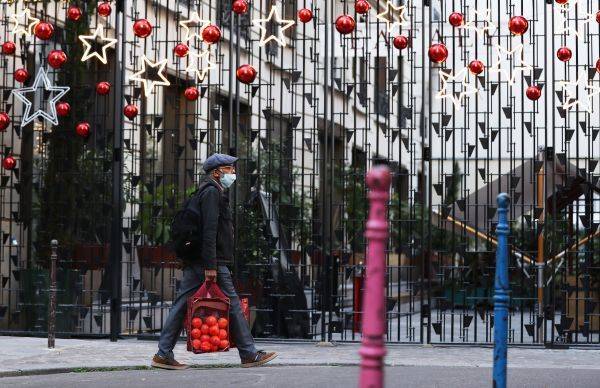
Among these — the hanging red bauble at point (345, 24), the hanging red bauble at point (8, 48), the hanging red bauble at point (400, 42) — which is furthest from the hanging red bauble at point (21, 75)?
the hanging red bauble at point (400, 42)

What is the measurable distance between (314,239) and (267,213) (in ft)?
2.18

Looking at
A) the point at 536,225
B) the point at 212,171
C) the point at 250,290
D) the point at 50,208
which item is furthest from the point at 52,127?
the point at 536,225

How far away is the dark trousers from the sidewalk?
680mm

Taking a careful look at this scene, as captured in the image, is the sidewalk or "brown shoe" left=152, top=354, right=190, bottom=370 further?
the sidewalk

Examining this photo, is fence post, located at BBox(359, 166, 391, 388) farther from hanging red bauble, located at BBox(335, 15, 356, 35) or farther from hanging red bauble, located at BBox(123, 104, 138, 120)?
hanging red bauble, located at BBox(123, 104, 138, 120)

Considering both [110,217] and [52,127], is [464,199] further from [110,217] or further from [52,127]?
[52,127]

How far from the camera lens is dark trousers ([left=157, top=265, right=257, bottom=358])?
937cm

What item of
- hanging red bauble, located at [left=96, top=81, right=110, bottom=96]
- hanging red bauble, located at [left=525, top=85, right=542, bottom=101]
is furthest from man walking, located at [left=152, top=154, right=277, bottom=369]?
hanging red bauble, located at [left=525, top=85, right=542, bottom=101]

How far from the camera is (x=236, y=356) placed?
11.0 metres

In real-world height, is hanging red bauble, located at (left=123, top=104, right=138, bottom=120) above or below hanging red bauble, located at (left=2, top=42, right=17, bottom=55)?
below

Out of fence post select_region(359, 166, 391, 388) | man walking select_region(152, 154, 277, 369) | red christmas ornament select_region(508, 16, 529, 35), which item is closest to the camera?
fence post select_region(359, 166, 391, 388)

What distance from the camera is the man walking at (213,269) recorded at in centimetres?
930

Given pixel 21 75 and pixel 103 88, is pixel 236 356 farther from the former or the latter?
pixel 21 75

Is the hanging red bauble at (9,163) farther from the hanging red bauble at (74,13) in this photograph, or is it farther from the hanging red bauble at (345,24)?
the hanging red bauble at (345,24)
